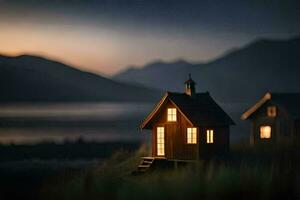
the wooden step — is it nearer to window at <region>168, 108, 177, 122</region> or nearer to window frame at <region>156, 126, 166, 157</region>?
window frame at <region>156, 126, 166, 157</region>

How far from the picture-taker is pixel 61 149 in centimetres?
7612

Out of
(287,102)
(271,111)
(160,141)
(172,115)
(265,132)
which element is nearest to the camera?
(172,115)

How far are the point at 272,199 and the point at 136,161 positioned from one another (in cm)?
2211

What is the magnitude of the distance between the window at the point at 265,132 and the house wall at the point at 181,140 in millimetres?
13243

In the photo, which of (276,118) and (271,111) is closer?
(276,118)

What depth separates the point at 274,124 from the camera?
58.9 m

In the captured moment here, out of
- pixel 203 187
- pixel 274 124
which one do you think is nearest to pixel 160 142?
pixel 274 124

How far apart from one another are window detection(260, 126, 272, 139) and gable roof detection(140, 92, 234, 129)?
12236mm

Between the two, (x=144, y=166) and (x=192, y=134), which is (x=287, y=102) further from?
(x=144, y=166)

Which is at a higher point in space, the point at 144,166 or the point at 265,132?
the point at 265,132

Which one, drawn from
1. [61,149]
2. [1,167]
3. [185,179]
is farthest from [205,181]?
[61,149]

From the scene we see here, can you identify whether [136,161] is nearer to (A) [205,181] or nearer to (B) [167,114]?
(B) [167,114]

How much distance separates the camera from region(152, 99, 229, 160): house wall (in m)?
45.8

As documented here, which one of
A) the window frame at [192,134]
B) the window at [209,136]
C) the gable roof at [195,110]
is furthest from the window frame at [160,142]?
the window at [209,136]
